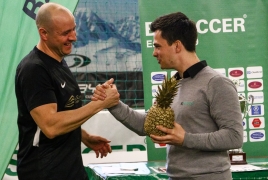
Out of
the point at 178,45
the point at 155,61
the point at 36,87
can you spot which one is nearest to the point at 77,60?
the point at 155,61

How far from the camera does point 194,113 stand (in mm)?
2645

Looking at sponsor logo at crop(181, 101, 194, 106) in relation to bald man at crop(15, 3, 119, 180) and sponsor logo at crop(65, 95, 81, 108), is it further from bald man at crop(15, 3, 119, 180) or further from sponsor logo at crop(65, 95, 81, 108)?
sponsor logo at crop(65, 95, 81, 108)

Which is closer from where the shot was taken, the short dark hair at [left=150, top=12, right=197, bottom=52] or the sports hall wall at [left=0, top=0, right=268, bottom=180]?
the short dark hair at [left=150, top=12, right=197, bottom=52]

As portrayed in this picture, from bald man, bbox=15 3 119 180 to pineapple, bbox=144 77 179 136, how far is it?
367 millimetres

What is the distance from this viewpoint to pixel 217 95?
2.60m

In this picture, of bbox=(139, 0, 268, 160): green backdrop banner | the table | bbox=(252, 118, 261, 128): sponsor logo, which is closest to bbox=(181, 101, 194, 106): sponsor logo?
the table

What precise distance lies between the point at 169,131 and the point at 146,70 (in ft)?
6.72

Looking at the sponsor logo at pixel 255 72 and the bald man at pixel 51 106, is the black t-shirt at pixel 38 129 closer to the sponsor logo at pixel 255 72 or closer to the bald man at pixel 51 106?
the bald man at pixel 51 106

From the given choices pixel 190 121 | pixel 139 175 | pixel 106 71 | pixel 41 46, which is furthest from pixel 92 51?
pixel 190 121

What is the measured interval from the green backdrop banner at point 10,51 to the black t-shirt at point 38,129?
1.55 m

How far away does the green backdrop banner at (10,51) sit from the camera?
4.50 metres

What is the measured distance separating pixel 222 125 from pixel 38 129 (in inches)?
38.3

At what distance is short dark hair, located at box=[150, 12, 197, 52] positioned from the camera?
275 cm

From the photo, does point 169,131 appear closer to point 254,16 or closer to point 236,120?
point 236,120
